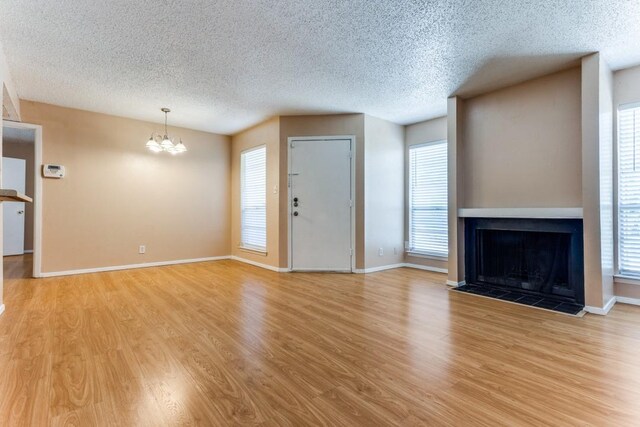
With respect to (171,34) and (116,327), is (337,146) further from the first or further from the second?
(116,327)

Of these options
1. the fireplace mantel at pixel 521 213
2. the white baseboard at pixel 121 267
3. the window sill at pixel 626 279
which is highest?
the fireplace mantel at pixel 521 213

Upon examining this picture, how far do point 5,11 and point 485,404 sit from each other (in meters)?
4.16

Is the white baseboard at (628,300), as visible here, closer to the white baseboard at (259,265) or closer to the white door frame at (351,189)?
the white door frame at (351,189)

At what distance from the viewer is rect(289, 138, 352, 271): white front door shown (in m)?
4.84

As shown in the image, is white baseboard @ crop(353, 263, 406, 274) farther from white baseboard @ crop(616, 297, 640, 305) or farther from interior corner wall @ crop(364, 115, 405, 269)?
white baseboard @ crop(616, 297, 640, 305)

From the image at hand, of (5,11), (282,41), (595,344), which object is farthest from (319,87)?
(595,344)

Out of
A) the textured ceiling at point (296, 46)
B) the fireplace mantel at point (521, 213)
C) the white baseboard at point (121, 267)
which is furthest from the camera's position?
the white baseboard at point (121, 267)

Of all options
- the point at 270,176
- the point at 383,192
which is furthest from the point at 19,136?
the point at 383,192

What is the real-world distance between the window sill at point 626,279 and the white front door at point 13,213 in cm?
1001

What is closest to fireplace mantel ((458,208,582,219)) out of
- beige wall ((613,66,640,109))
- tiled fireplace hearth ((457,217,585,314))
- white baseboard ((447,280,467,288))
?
tiled fireplace hearth ((457,217,585,314))

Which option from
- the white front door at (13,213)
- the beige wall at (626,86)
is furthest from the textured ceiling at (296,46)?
the white front door at (13,213)

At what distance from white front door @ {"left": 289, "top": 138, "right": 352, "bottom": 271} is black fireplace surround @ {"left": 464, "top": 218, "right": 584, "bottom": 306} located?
5.87 ft

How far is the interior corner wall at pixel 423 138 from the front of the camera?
490 centimetres

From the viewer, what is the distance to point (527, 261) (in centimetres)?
357
